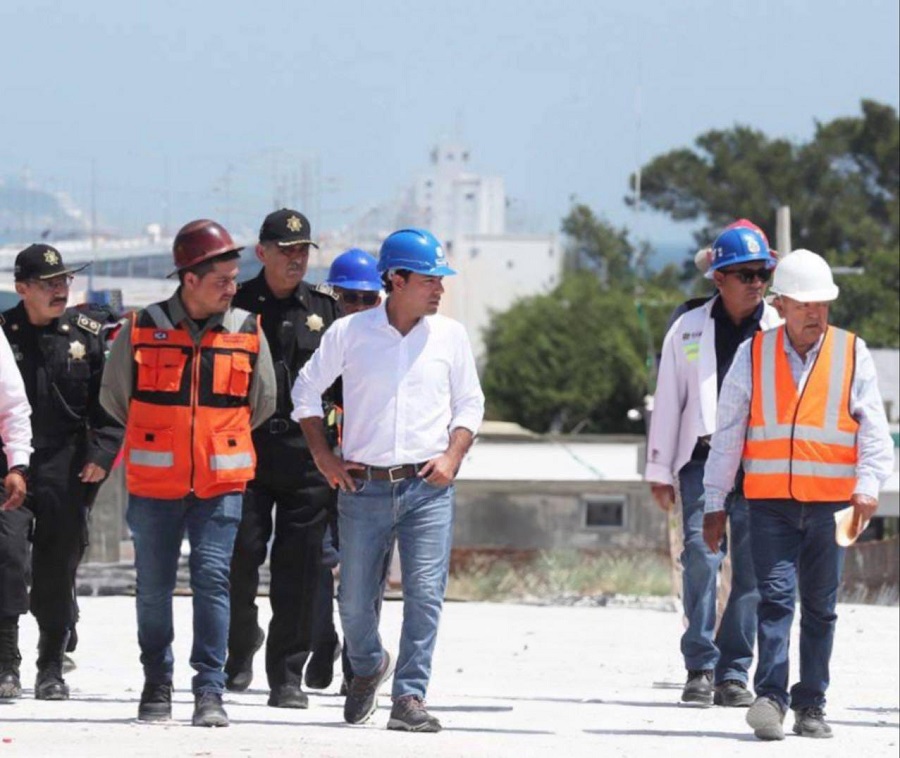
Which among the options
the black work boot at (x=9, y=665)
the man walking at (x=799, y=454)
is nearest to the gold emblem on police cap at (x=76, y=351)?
the black work boot at (x=9, y=665)

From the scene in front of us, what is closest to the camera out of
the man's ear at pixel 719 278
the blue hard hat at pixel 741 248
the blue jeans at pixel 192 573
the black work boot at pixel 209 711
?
the black work boot at pixel 209 711

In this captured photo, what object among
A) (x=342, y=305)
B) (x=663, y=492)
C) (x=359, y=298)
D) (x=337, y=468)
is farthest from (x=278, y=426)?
(x=663, y=492)

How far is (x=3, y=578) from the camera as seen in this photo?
11305mm

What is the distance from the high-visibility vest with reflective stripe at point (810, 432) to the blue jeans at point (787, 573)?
0.28 feet

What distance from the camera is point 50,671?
11.3 m

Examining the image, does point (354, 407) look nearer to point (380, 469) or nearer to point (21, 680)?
point (380, 469)

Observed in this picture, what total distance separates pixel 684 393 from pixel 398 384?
216cm

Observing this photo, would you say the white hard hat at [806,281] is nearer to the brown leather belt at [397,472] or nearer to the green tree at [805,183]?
the brown leather belt at [397,472]

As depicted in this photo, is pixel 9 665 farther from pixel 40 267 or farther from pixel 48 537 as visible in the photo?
pixel 40 267

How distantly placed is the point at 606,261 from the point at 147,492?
158 metres

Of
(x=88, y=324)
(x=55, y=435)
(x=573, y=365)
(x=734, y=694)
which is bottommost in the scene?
(x=573, y=365)

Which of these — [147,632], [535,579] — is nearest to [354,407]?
[147,632]

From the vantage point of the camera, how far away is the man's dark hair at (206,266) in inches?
400

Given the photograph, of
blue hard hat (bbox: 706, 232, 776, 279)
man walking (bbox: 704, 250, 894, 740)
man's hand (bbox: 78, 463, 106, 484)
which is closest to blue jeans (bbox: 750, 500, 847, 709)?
man walking (bbox: 704, 250, 894, 740)
